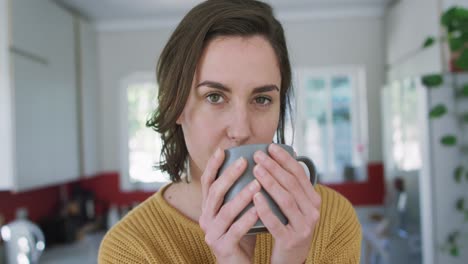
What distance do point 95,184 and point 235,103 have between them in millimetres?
3540

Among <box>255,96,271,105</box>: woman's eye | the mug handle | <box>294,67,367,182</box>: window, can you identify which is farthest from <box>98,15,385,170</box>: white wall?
the mug handle

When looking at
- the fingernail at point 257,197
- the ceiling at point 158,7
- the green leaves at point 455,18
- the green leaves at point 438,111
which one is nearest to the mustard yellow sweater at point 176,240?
the fingernail at point 257,197

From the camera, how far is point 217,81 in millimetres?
656

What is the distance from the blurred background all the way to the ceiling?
0.02 metres

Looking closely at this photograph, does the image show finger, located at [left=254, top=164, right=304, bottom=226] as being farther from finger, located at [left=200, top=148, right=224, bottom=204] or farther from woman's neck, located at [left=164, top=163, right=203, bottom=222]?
woman's neck, located at [left=164, top=163, right=203, bottom=222]

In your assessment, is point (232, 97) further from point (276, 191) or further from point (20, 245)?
point (20, 245)

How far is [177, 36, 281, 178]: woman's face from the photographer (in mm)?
654

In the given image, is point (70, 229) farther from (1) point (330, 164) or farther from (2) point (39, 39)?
(1) point (330, 164)

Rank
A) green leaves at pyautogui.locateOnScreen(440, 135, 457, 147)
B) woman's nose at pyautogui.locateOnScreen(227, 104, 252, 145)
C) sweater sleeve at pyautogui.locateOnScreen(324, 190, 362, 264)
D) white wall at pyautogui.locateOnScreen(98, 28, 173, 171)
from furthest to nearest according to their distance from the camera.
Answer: white wall at pyautogui.locateOnScreen(98, 28, 173, 171) < green leaves at pyautogui.locateOnScreen(440, 135, 457, 147) < sweater sleeve at pyautogui.locateOnScreen(324, 190, 362, 264) < woman's nose at pyautogui.locateOnScreen(227, 104, 252, 145)

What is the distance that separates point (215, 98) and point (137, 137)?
3.41 metres

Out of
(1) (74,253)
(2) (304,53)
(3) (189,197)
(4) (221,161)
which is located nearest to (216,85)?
(4) (221,161)

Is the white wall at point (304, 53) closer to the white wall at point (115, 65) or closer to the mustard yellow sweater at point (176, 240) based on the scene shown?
Result: the white wall at point (115, 65)

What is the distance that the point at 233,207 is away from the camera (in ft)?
1.78

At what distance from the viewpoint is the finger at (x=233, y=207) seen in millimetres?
541
